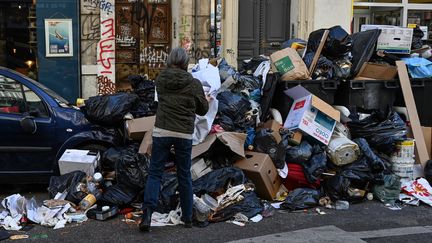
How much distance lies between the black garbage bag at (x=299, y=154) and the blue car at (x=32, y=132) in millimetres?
2161

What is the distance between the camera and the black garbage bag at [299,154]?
6.38 m

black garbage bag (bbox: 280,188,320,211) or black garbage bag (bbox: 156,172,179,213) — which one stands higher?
black garbage bag (bbox: 156,172,179,213)

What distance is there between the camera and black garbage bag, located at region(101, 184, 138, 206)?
5.67 m

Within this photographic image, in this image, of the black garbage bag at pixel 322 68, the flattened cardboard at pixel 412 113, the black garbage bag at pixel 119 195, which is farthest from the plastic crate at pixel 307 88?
the black garbage bag at pixel 119 195

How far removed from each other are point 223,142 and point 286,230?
126 cm

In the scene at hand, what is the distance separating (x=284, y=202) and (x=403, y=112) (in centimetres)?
257

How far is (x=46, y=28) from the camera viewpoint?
10727 mm

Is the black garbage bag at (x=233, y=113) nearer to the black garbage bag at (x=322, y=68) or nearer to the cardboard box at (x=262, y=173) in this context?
the cardboard box at (x=262, y=173)

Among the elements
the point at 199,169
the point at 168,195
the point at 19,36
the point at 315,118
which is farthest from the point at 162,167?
the point at 19,36

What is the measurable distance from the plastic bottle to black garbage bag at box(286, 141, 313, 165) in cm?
231

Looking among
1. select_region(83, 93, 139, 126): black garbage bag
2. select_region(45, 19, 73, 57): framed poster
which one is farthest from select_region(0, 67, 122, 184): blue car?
select_region(45, 19, 73, 57): framed poster

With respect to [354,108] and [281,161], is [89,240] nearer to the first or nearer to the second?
[281,161]

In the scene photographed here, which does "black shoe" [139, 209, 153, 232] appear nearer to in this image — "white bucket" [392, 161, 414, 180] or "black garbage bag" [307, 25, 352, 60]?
"white bucket" [392, 161, 414, 180]

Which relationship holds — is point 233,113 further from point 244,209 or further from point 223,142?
point 244,209
